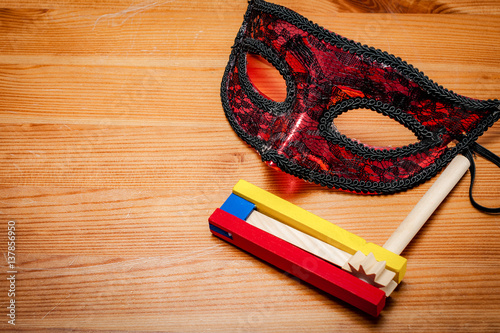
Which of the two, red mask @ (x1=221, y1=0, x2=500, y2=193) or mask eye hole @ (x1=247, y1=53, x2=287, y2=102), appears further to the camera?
mask eye hole @ (x1=247, y1=53, x2=287, y2=102)

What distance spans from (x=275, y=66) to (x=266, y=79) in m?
0.22

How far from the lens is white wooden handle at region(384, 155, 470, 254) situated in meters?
0.82

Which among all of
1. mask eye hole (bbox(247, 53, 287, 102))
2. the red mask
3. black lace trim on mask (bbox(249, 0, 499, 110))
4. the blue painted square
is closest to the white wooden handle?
the red mask

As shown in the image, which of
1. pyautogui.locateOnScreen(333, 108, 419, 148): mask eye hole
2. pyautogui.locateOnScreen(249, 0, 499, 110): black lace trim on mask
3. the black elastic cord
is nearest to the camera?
pyautogui.locateOnScreen(249, 0, 499, 110): black lace trim on mask

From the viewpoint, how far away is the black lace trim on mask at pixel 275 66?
0.90 m

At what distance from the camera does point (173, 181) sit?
98cm

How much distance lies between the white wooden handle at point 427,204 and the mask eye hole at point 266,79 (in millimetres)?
414

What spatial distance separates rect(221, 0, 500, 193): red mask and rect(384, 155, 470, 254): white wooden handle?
1.4 inches

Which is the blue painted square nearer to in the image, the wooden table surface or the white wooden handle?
the wooden table surface

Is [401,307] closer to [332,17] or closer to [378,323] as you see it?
[378,323]

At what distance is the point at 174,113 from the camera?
43.3 inches

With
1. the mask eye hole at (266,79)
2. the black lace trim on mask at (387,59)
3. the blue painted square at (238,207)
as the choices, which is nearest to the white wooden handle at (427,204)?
the black lace trim on mask at (387,59)

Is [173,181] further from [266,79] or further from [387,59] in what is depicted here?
[387,59]

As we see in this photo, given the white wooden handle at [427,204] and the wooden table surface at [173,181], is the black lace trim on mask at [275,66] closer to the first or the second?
the wooden table surface at [173,181]
